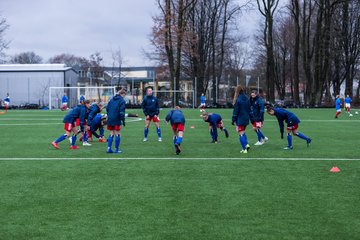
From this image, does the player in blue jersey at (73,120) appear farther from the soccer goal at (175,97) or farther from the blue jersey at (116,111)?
the soccer goal at (175,97)

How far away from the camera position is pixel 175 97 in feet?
188

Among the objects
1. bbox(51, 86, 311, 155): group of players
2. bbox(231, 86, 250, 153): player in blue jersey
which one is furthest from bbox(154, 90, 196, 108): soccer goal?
bbox(231, 86, 250, 153): player in blue jersey

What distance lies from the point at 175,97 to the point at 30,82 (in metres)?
19.5

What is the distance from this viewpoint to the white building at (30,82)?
65.1 m

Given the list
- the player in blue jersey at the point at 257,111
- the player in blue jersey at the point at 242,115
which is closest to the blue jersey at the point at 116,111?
the player in blue jersey at the point at 242,115

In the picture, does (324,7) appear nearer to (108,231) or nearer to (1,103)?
(1,103)

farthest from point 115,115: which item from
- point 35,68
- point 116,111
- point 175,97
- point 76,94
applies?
point 35,68

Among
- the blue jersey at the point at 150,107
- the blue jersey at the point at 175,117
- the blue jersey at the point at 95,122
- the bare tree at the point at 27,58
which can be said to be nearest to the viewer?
the blue jersey at the point at 175,117

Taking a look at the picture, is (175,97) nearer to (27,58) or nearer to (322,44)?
(322,44)

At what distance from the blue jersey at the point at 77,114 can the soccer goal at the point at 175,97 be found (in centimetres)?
4077

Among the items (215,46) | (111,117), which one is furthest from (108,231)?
(215,46)

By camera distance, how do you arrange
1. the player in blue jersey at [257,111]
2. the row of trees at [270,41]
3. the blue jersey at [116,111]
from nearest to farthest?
1. the blue jersey at [116,111]
2. the player in blue jersey at [257,111]
3. the row of trees at [270,41]

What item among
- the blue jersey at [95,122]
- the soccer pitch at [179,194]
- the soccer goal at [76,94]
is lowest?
the soccer pitch at [179,194]

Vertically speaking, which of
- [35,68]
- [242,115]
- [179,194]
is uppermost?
[35,68]
